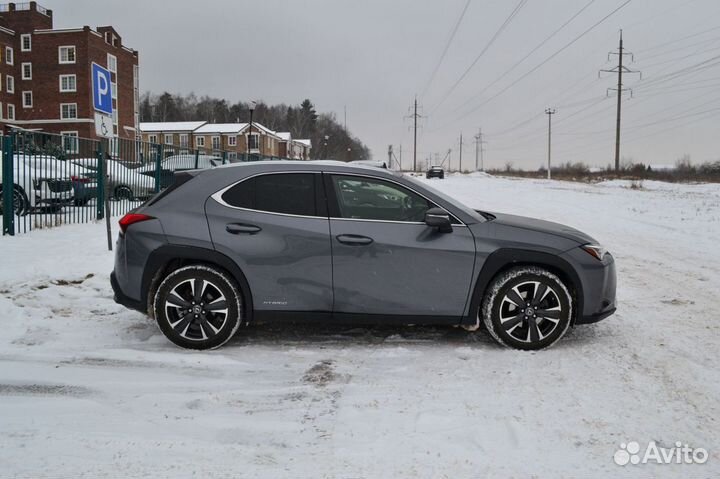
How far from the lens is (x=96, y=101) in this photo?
8.40 m

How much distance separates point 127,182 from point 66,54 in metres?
54.7

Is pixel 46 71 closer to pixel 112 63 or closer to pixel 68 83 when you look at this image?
pixel 68 83

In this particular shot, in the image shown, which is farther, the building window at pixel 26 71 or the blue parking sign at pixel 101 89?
the building window at pixel 26 71

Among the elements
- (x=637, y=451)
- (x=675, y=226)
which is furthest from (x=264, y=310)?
(x=675, y=226)

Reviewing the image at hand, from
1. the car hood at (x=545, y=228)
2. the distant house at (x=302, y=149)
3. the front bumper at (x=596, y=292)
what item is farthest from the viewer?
the distant house at (x=302, y=149)

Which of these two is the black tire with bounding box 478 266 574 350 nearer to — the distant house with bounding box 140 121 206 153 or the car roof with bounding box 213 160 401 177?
the car roof with bounding box 213 160 401 177

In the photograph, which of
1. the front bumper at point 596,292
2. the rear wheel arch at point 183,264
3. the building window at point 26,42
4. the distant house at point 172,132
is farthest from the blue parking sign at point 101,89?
the distant house at point 172,132

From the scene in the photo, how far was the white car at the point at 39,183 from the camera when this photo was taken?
34.2 ft

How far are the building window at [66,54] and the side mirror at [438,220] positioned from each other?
65.4 metres

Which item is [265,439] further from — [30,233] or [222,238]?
[30,233]

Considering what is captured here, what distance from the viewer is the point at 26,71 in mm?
61500

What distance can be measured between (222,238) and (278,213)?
50 cm

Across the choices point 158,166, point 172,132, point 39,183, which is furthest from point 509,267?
point 172,132

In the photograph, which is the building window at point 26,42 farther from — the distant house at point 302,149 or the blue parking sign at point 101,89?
the blue parking sign at point 101,89
